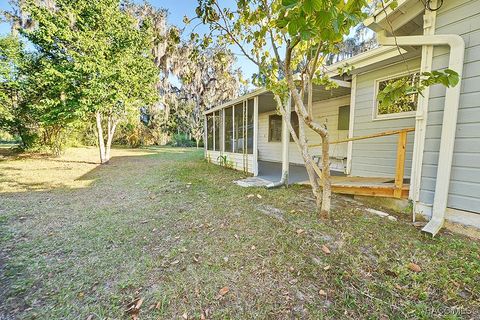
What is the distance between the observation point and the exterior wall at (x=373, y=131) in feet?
14.3

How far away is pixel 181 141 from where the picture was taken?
22.2 m

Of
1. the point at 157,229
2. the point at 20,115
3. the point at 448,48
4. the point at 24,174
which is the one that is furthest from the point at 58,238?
the point at 20,115

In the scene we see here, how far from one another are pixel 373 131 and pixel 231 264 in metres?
4.44

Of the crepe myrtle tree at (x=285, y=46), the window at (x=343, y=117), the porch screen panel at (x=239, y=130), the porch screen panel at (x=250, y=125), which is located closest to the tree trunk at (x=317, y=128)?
the crepe myrtle tree at (x=285, y=46)

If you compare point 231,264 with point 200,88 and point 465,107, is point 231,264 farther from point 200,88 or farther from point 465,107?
point 200,88

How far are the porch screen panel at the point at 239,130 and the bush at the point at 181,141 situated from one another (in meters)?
15.8

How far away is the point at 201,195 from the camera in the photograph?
4.62 metres

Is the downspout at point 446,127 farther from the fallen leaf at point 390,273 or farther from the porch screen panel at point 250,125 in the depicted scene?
the porch screen panel at point 250,125

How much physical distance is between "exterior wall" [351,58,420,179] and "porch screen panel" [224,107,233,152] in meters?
3.85

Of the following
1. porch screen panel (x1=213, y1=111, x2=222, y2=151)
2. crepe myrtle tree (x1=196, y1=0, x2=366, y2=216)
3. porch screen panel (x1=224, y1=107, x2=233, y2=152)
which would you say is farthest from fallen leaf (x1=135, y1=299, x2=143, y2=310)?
porch screen panel (x1=213, y1=111, x2=222, y2=151)

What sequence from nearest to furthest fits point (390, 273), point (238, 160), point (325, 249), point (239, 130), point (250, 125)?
1. point (390, 273)
2. point (325, 249)
3. point (250, 125)
4. point (239, 130)
5. point (238, 160)

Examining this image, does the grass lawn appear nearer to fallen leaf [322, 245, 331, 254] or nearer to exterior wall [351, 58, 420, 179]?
fallen leaf [322, 245, 331, 254]

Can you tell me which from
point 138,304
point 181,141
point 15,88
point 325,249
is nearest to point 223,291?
point 138,304

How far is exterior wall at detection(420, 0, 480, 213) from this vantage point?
254 centimetres
